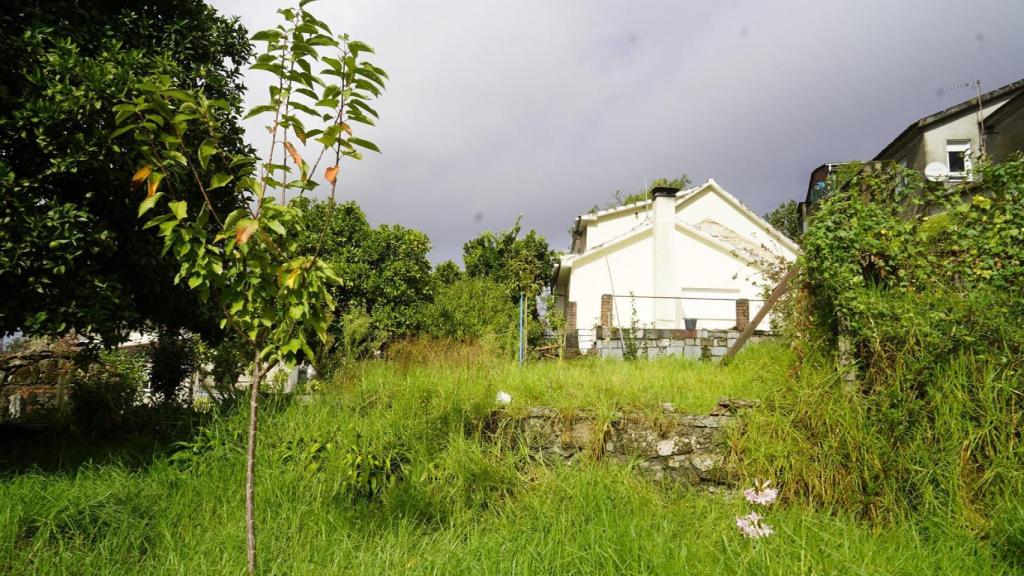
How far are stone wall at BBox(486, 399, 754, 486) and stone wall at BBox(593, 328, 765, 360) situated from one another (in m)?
4.81

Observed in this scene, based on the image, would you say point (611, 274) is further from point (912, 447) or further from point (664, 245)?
point (912, 447)

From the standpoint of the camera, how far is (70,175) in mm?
4898

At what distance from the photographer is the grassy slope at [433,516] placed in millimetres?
3213

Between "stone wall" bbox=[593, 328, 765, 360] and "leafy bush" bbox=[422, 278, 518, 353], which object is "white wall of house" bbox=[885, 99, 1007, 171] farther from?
"leafy bush" bbox=[422, 278, 518, 353]

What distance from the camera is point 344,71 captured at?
288cm

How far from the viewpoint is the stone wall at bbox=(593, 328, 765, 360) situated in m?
10.0

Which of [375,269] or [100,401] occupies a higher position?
[375,269]

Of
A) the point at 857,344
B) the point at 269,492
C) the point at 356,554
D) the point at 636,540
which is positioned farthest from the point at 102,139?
the point at 857,344

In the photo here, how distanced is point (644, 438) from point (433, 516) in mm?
1973

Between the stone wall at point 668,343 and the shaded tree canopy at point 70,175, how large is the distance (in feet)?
23.9

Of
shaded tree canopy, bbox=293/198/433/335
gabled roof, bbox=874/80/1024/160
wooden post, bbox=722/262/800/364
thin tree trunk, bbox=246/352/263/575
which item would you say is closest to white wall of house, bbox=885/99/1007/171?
gabled roof, bbox=874/80/1024/160

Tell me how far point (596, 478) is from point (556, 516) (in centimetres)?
55

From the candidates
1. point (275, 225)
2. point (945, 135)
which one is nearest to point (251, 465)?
point (275, 225)

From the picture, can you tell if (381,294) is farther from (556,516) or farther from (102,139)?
(556,516)
